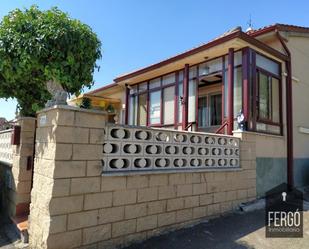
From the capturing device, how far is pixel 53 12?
5.04m

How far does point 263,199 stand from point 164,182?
10.6ft

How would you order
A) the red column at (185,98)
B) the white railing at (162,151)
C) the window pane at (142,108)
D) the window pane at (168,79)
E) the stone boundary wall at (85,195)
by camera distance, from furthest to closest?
the window pane at (142,108), the window pane at (168,79), the red column at (185,98), the white railing at (162,151), the stone boundary wall at (85,195)

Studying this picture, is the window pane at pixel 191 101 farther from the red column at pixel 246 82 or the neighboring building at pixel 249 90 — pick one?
the red column at pixel 246 82

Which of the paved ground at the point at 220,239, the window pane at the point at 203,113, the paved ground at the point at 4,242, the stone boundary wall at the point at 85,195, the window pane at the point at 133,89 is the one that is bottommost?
the paved ground at the point at 4,242

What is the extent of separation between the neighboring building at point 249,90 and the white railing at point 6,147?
4742 millimetres

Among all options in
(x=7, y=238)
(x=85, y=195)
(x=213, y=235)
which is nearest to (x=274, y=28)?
(x=213, y=235)

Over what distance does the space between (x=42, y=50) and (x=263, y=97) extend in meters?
5.53

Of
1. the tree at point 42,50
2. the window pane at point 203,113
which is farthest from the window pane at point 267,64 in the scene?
the tree at point 42,50

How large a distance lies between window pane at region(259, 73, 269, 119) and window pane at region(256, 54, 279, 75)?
10.6 inches

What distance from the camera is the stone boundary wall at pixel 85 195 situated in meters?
3.16

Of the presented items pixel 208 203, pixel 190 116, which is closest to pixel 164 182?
pixel 208 203

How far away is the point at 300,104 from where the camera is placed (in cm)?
834

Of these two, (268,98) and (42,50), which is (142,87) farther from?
(42,50)

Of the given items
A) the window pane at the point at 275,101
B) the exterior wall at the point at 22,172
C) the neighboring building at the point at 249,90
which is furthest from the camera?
the window pane at the point at 275,101
